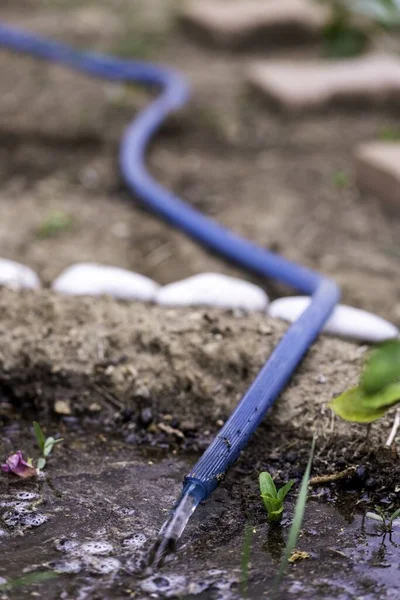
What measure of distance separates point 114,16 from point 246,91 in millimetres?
1240

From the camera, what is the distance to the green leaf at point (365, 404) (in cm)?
139

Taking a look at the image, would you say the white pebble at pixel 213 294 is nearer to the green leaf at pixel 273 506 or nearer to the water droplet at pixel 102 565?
the green leaf at pixel 273 506

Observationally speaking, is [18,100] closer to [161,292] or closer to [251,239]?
[251,239]

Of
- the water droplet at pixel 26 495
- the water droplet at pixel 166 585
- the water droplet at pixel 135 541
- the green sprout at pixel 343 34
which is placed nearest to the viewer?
the water droplet at pixel 166 585

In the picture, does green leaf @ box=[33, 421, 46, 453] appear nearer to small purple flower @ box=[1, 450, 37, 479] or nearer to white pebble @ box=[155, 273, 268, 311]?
small purple flower @ box=[1, 450, 37, 479]

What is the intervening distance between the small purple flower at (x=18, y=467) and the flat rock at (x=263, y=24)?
2888 millimetres

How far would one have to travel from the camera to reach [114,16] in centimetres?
450

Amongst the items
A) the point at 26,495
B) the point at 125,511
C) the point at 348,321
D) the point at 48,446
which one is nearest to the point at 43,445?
the point at 48,446

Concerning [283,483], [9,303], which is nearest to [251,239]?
[9,303]

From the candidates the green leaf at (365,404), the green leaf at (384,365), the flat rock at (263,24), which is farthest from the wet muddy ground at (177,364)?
the flat rock at (263,24)

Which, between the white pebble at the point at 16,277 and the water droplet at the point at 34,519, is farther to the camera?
the white pebble at the point at 16,277

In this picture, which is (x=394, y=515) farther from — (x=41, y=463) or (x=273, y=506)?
(x=41, y=463)

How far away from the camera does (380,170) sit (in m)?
2.76

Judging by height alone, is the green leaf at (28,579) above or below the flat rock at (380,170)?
below
